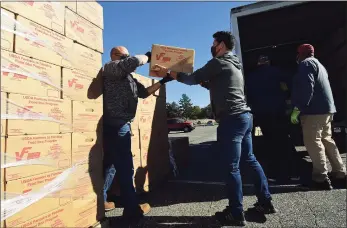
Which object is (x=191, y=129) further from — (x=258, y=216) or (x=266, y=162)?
(x=258, y=216)

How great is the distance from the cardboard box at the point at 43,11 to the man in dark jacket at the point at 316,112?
9.67 ft

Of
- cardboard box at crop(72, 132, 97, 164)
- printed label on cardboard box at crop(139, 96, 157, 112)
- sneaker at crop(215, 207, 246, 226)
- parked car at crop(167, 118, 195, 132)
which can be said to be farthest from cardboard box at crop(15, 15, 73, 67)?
parked car at crop(167, 118, 195, 132)

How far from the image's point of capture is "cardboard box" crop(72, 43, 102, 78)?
7.66ft

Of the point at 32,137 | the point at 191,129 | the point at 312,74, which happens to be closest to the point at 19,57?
the point at 32,137

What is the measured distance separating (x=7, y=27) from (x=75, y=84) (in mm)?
685

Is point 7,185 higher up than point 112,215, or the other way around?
point 7,185

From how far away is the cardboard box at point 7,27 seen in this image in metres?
1.71

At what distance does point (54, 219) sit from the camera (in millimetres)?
2008

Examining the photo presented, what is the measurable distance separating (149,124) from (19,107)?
90.5 inches

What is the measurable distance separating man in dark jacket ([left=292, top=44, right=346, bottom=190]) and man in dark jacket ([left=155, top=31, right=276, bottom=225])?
1.14 metres

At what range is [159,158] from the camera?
165 inches

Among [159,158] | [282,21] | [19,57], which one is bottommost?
[159,158]

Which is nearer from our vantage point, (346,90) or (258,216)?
(258,216)

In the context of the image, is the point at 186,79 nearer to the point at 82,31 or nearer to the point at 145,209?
the point at 82,31
